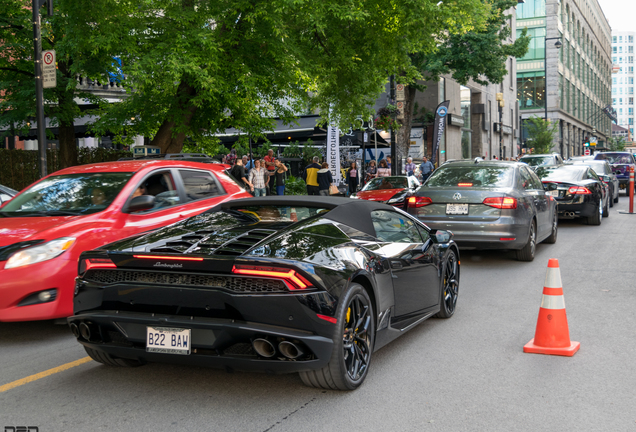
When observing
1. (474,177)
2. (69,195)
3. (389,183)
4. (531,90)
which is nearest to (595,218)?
(389,183)

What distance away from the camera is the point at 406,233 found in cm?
589

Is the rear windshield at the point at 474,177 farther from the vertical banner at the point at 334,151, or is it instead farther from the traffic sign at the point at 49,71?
the vertical banner at the point at 334,151

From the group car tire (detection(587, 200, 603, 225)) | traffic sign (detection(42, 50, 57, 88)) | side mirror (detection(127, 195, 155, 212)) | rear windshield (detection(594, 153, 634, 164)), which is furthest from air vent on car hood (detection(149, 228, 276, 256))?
rear windshield (detection(594, 153, 634, 164))

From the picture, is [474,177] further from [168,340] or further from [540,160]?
[540,160]

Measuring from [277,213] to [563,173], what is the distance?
13.1 m

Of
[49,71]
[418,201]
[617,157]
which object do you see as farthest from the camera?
[617,157]

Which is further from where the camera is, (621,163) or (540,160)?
(621,163)

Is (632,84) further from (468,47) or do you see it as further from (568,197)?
(568,197)

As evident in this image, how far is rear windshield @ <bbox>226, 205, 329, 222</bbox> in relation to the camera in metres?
5.00

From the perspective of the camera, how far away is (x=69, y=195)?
6.95 metres

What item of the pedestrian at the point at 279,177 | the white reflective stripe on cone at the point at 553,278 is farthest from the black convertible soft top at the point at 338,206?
the pedestrian at the point at 279,177

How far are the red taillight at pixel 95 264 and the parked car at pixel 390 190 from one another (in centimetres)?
1250

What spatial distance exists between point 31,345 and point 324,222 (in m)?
3.01

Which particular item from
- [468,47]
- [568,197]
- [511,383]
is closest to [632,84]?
[468,47]
